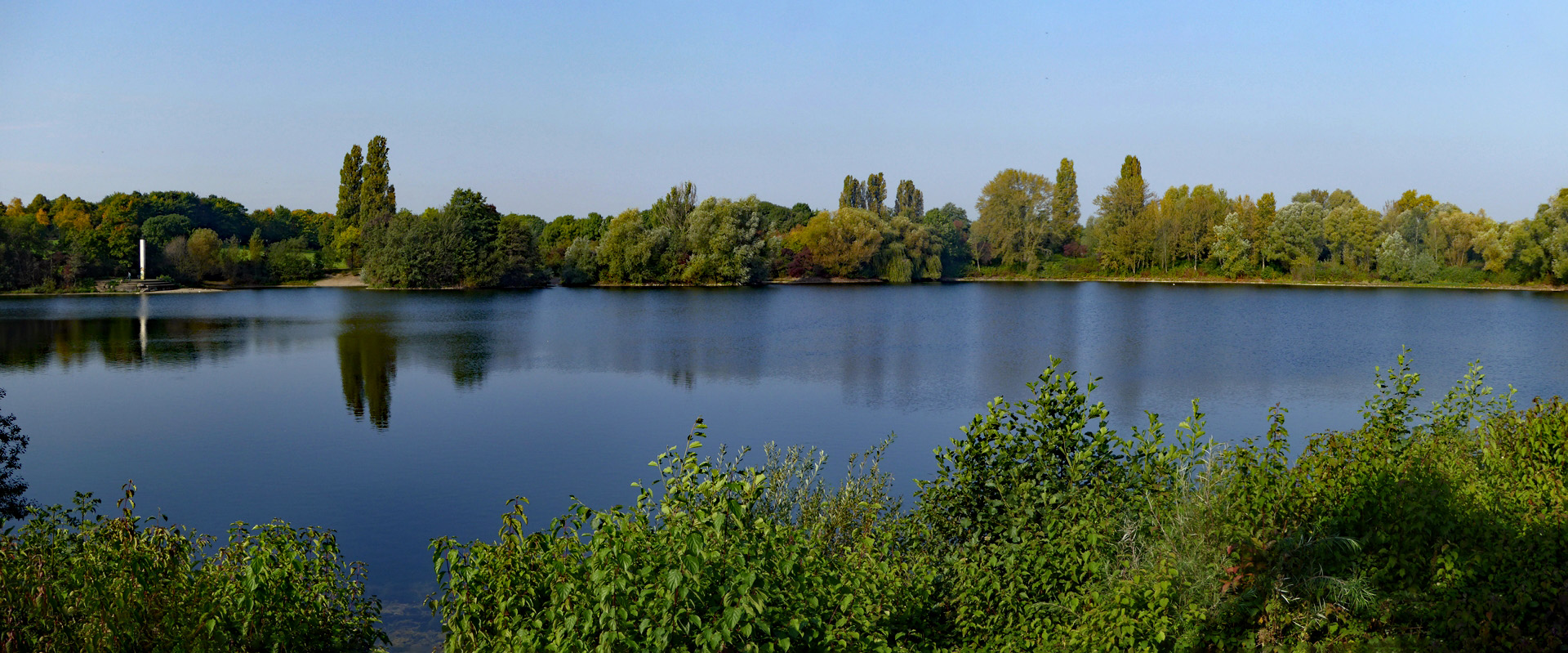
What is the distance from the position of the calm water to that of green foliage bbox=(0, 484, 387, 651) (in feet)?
9.20

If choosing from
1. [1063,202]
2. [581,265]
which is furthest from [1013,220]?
[581,265]

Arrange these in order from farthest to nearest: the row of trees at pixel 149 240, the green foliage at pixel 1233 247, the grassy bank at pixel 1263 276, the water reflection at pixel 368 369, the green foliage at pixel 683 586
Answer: the green foliage at pixel 1233 247, the grassy bank at pixel 1263 276, the row of trees at pixel 149 240, the water reflection at pixel 368 369, the green foliage at pixel 683 586

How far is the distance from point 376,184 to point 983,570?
238 feet

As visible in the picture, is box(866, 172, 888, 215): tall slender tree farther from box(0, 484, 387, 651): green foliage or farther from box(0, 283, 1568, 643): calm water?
box(0, 484, 387, 651): green foliage

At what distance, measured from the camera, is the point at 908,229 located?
240 feet

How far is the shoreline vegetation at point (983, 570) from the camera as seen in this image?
4.16 meters

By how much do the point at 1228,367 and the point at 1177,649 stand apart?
1935 centimetres

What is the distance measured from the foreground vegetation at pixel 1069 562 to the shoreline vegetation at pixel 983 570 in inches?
0.7

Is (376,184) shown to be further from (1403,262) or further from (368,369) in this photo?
(1403,262)

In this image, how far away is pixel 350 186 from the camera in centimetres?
7100

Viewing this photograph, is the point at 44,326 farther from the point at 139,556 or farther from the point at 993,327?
the point at 139,556

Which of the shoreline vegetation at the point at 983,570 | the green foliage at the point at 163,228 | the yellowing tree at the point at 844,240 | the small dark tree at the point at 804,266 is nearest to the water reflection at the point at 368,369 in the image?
the shoreline vegetation at the point at 983,570

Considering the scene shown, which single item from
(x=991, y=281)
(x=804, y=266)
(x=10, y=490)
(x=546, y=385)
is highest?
(x=804, y=266)

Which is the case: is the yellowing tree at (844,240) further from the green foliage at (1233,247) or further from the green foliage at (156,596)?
the green foliage at (156,596)
